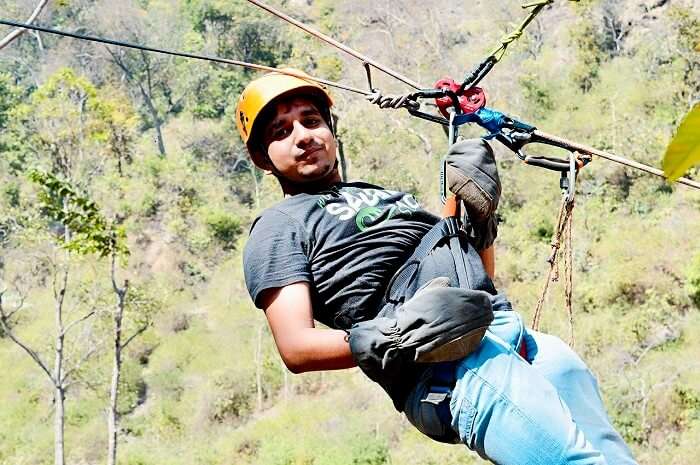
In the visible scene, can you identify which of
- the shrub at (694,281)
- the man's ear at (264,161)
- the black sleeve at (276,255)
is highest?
the man's ear at (264,161)

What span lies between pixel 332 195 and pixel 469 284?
0.33 metres

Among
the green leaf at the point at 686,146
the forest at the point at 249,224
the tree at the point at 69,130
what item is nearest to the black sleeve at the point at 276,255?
the green leaf at the point at 686,146

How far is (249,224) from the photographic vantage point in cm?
1912

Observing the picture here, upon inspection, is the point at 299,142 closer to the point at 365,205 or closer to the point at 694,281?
the point at 365,205

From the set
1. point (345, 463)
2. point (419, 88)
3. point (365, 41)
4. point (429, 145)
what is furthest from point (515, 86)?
point (419, 88)

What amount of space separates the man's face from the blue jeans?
0.46 m

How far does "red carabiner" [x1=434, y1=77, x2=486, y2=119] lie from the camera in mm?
1720

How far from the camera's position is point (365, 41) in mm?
24969

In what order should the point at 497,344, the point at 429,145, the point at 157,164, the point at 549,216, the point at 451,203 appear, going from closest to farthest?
the point at 497,344 → the point at 451,203 → the point at 549,216 → the point at 429,145 → the point at 157,164

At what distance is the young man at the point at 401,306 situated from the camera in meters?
1.36

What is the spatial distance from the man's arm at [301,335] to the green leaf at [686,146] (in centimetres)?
101

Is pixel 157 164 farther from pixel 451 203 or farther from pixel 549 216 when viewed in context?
pixel 451 203

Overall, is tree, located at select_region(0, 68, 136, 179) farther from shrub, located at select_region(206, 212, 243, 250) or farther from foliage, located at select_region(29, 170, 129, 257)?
shrub, located at select_region(206, 212, 243, 250)

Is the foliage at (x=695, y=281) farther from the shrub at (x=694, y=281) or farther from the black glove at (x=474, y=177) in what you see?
the black glove at (x=474, y=177)
